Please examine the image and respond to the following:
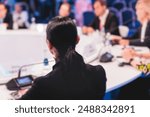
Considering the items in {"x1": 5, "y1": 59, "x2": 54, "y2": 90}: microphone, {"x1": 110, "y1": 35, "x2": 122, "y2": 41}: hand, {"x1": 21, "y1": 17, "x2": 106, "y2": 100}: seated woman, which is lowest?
{"x1": 5, "y1": 59, "x2": 54, "y2": 90}: microphone

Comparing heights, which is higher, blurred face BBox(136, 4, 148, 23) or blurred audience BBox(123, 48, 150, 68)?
blurred face BBox(136, 4, 148, 23)

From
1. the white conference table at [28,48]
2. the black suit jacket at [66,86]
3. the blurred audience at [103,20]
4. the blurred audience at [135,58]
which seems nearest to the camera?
the black suit jacket at [66,86]

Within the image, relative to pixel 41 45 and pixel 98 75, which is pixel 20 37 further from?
pixel 98 75

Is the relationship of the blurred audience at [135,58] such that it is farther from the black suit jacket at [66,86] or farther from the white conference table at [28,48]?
the black suit jacket at [66,86]

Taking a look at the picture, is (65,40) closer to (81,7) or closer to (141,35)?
(141,35)

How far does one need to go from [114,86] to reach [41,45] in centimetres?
161

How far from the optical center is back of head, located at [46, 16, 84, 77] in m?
1.51

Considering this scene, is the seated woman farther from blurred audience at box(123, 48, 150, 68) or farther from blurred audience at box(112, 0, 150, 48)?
blurred audience at box(112, 0, 150, 48)

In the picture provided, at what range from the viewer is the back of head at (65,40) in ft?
4.95

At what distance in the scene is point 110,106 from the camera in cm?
179

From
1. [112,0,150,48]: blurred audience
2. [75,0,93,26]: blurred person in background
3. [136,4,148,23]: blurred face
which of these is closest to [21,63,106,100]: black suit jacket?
[136,4,148,23]: blurred face

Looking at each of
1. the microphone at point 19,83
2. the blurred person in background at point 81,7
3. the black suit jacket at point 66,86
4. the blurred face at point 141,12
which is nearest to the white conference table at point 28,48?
the blurred face at point 141,12

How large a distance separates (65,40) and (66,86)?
222 millimetres

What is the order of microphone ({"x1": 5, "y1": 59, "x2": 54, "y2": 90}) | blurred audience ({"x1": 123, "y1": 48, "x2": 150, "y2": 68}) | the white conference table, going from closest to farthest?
microphone ({"x1": 5, "y1": 59, "x2": 54, "y2": 90}), blurred audience ({"x1": 123, "y1": 48, "x2": 150, "y2": 68}), the white conference table
